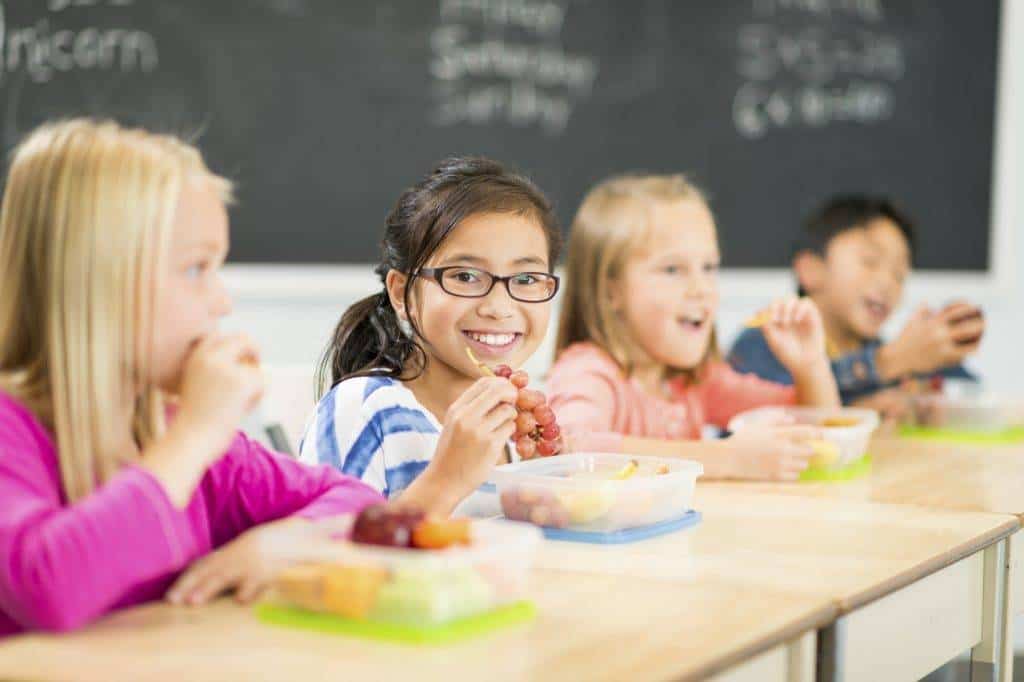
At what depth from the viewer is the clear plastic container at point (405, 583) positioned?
1.08 metres

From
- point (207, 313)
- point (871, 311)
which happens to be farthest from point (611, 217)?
point (207, 313)

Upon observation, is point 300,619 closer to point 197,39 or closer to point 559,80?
point 197,39

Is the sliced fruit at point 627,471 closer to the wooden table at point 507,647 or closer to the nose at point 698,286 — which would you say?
the wooden table at point 507,647

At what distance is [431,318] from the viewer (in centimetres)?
181

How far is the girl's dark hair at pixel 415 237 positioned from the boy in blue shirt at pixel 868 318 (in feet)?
4.10

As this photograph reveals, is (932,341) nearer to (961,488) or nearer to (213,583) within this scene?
(961,488)

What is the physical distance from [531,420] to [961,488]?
2.74ft

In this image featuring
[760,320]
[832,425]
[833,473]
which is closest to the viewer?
[833,473]

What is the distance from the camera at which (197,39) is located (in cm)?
341

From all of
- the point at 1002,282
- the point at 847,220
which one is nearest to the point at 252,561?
the point at 847,220

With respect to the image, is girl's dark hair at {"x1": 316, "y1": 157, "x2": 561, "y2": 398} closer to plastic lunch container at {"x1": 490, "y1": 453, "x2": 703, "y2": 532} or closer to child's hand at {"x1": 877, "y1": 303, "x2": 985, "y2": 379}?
plastic lunch container at {"x1": 490, "y1": 453, "x2": 703, "y2": 532}

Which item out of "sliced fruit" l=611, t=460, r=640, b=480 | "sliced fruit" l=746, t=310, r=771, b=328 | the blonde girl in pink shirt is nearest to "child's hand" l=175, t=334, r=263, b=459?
"sliced fruit" l=611, t=460, r=640, b=480

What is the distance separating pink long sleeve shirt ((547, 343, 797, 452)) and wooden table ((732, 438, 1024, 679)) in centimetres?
28

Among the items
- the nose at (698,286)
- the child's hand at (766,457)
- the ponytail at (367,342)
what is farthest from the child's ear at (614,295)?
the ponytail at (367,342)
